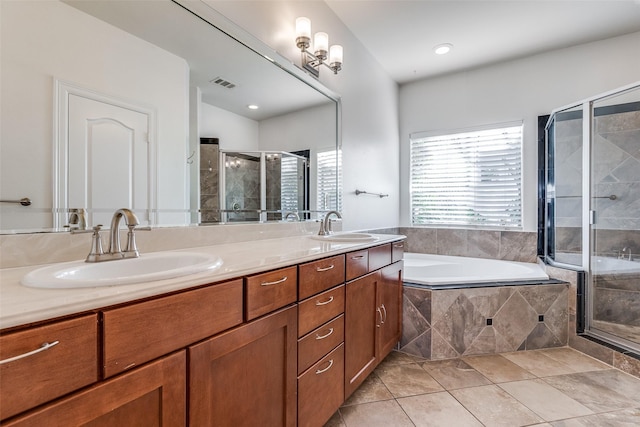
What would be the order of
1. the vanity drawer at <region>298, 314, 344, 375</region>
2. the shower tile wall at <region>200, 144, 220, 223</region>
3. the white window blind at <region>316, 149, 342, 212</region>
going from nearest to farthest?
the vanity drawer at <region>298, 314, 344, 375</region>
the shower tile wall at <region>200, 144, 220, 223</region>
the white window blind at <region>316, 149, 342, 212</region>

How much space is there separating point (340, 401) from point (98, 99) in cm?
169

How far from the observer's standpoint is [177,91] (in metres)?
1.37

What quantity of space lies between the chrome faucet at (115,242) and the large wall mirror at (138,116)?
0.42 ft

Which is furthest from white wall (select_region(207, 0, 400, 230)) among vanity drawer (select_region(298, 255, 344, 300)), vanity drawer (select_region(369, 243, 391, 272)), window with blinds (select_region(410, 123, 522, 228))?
vanity drawer (select_region(298, 255, 344, 300))

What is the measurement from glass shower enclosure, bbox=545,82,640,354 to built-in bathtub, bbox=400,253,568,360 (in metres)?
0.34

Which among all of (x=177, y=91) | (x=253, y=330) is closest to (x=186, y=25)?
(x=177, y=91)

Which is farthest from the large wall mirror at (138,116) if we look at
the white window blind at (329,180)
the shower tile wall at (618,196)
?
the shower tile wall at (618,196)

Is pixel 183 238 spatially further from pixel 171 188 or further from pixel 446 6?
pixel 446 6

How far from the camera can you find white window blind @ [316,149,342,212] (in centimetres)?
234

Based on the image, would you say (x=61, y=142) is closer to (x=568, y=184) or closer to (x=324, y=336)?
(x=324, y=336)

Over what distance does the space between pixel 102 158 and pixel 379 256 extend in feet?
4.90

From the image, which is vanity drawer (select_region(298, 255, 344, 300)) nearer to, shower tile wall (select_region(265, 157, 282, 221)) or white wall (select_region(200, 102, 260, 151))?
shower tile wall (select_region(265, 157, 282, 221))

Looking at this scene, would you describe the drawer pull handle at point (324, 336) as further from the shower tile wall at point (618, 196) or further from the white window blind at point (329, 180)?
the shower tile wall at point (618, 196)

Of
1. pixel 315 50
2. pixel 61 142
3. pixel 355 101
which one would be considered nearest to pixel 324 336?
pixel 61 142
